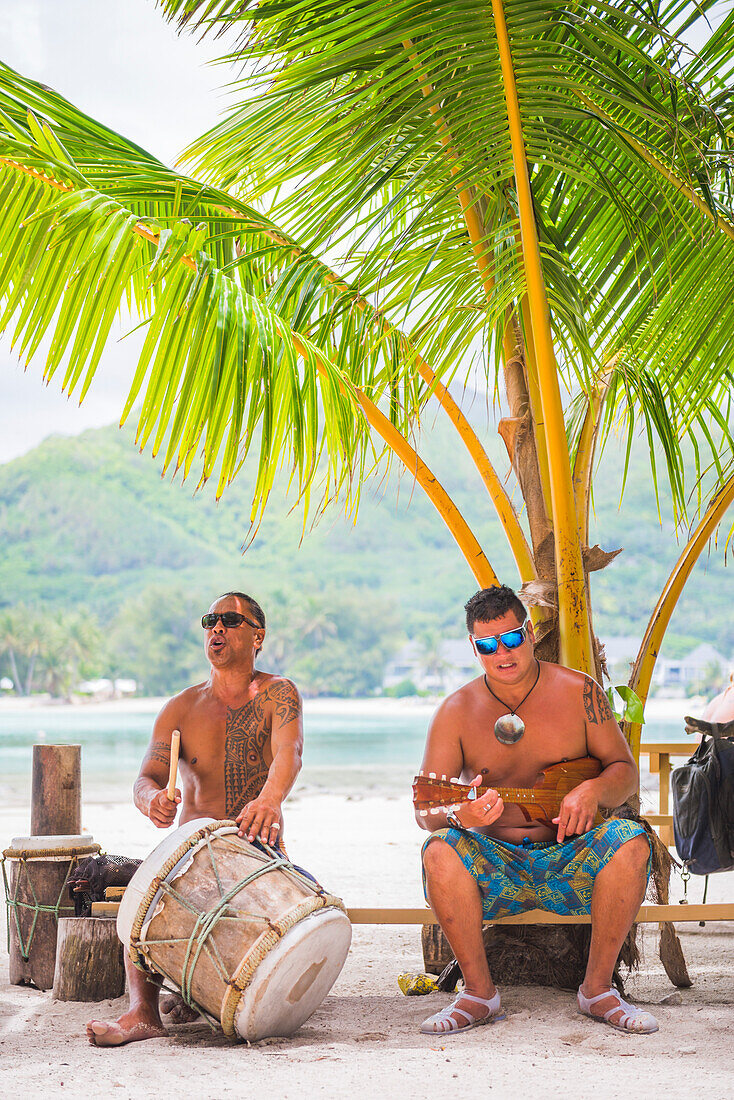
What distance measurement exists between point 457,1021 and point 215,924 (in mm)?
789

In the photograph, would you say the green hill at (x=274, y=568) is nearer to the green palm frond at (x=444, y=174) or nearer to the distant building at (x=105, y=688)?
the distant building at (x=105, y=688)

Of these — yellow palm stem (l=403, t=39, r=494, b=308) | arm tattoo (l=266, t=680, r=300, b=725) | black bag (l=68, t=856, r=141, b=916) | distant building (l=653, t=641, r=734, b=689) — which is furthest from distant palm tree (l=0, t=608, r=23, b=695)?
yellow palm stem (l=403, t=39, r=494, b=308)

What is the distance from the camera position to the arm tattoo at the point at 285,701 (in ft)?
11.9

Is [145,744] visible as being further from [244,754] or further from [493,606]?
[493,606]

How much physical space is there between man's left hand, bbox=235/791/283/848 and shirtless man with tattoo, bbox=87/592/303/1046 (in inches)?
5.0

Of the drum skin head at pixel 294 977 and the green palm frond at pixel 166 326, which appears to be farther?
the green palm frond at pixel 166 326

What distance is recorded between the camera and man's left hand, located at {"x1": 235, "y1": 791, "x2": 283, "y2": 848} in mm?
3217

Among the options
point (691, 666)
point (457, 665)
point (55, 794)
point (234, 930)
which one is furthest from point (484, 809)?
point (457, 665)

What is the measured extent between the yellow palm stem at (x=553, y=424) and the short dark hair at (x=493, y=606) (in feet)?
1.21

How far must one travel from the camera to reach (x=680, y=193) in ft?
13.4

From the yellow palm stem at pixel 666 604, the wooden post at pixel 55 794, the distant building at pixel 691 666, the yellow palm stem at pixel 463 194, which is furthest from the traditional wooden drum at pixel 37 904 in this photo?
the distant building at pixel 691 666

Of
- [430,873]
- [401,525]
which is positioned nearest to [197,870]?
[430,873]

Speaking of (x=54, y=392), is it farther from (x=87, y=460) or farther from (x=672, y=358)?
(x=672, y=358)

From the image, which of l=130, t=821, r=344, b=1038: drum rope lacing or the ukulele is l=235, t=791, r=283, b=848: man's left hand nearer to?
l=130, t=821, r=344, b=1038: drum rope lacing
